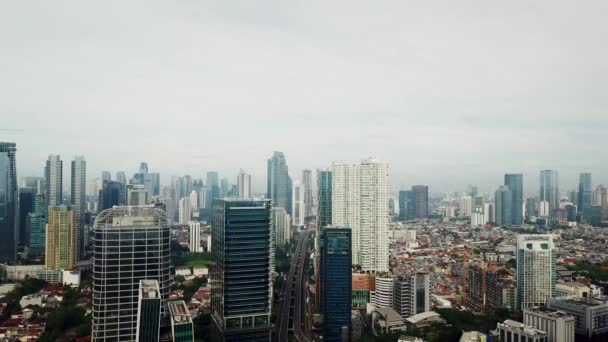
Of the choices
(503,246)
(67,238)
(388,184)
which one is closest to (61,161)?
(67,238)

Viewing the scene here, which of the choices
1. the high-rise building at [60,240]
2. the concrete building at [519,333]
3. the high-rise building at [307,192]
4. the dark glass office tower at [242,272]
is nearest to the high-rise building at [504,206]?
the high-rise building at [307,192]

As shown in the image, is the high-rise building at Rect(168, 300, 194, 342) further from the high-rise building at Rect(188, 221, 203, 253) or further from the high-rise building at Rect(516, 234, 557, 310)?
the high-rise building at Rect(188, 221, 203, 253)

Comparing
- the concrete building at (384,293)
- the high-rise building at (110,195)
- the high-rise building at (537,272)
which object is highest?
the high-rise building at (110,195)

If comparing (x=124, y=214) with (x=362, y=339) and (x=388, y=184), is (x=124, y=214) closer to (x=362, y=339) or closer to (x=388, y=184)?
(x=362, y=339)

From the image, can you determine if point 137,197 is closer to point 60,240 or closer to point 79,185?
point 60,240

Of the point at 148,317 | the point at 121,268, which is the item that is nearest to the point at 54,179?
the point at 121,268

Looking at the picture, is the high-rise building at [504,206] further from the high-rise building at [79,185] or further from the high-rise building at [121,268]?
the high-rise building at [121,268]
